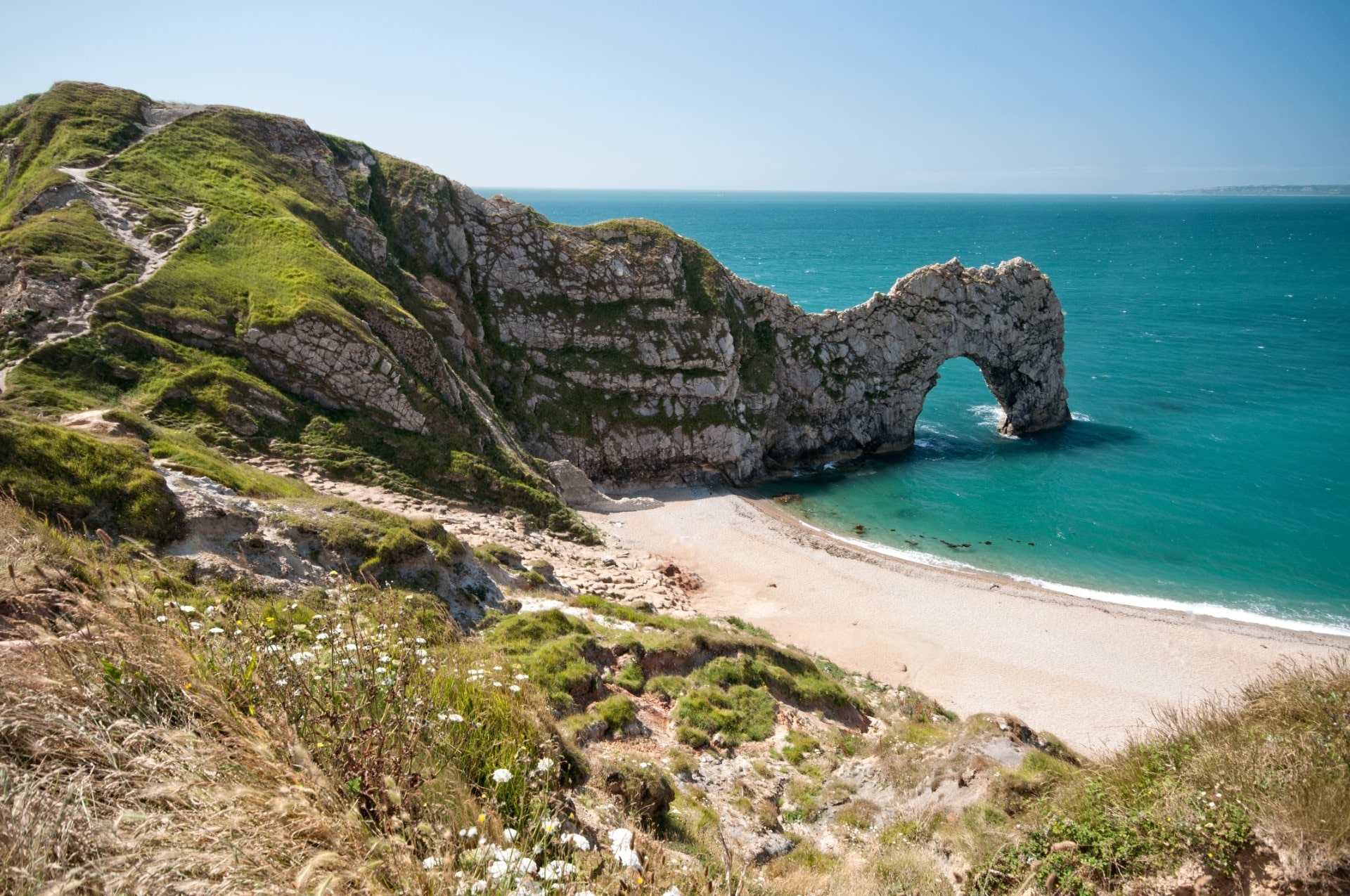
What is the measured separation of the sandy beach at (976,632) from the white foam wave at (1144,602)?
2.02ft

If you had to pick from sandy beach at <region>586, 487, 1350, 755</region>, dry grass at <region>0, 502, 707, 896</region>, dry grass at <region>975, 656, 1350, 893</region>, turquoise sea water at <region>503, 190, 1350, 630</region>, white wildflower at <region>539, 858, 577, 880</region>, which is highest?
dry grass at <region>0, 502, 707, 896</region>

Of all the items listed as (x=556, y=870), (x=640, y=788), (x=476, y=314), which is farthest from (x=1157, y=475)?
(x=556, y=870)

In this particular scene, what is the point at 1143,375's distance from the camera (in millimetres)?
68062

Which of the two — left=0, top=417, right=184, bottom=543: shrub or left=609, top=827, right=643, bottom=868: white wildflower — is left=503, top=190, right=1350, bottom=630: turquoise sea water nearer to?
left=0, top=417, right=184, bottom=543: shrub

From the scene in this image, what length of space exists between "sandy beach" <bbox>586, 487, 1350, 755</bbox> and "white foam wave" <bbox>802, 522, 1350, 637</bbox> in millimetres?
615

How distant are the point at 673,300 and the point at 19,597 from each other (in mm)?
44116

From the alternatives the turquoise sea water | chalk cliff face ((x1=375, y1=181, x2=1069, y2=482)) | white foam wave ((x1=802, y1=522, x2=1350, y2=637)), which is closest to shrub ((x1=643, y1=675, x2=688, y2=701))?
white foam wave ((x1=802, y1=522, x2=1350, y2=637))

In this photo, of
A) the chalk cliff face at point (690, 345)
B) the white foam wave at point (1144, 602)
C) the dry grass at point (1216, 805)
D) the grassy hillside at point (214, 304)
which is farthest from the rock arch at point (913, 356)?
the dry grass at point (1216, 805)

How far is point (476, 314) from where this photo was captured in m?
43.5

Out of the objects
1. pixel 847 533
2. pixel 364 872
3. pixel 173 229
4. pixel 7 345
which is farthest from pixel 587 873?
pixel 847 533

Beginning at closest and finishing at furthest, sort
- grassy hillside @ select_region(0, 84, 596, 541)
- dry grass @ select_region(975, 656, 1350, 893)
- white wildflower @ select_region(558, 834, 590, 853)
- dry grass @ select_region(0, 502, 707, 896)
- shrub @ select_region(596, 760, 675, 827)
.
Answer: dry grass @ select_region(0, 502, 707, 896) < white wildflower @ select_region(558, 834, 590, 853) < dry grass @ select_region(975, 656, 1350, 893) < shrub @ select_region(596, 760, 675, 827) < grassy hillside @ select_region(0, 84, 596, 541)

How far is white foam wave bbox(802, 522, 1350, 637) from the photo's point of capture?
1233 inches

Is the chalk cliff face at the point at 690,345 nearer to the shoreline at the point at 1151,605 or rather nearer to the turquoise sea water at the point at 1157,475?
the turquoise sea water at the point at 1157,475

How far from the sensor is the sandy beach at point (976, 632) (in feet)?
84.8
